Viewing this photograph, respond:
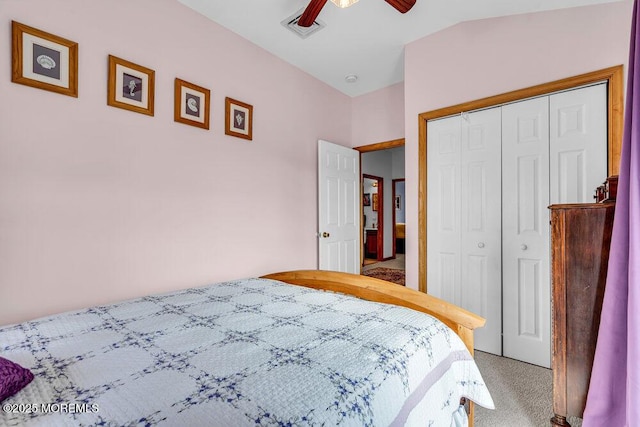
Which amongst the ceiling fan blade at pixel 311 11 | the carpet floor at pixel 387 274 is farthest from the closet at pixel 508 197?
the carpet floor at pixel 387 274

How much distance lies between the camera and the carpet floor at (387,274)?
4910mm

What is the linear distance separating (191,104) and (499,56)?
2.48m

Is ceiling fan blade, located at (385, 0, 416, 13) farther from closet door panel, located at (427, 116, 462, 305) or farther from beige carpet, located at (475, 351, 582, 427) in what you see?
beige carpet, located at (475, 351, 582, 427)

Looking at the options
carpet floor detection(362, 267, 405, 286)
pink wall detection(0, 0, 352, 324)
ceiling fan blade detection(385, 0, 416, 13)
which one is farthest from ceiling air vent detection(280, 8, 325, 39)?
carpet floor detection(362, 267, 405, 286)

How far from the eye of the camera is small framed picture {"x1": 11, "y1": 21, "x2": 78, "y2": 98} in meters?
1.60

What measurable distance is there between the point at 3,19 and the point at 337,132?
2928 mm

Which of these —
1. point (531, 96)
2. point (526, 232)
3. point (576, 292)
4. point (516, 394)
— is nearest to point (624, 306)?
point (576, 292)

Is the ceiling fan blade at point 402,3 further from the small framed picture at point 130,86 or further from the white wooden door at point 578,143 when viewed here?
the small framed picture at point 130,86

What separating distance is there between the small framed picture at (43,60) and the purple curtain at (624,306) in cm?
274

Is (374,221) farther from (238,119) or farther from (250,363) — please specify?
(250,363)

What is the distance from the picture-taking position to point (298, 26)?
252 centimetres

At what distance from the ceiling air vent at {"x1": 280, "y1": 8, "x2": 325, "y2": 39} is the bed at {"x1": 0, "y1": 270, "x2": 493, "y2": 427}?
2185 millimetres

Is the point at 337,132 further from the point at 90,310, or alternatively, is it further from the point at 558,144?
the point at 90,310

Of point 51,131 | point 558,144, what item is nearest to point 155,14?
point 51,131
